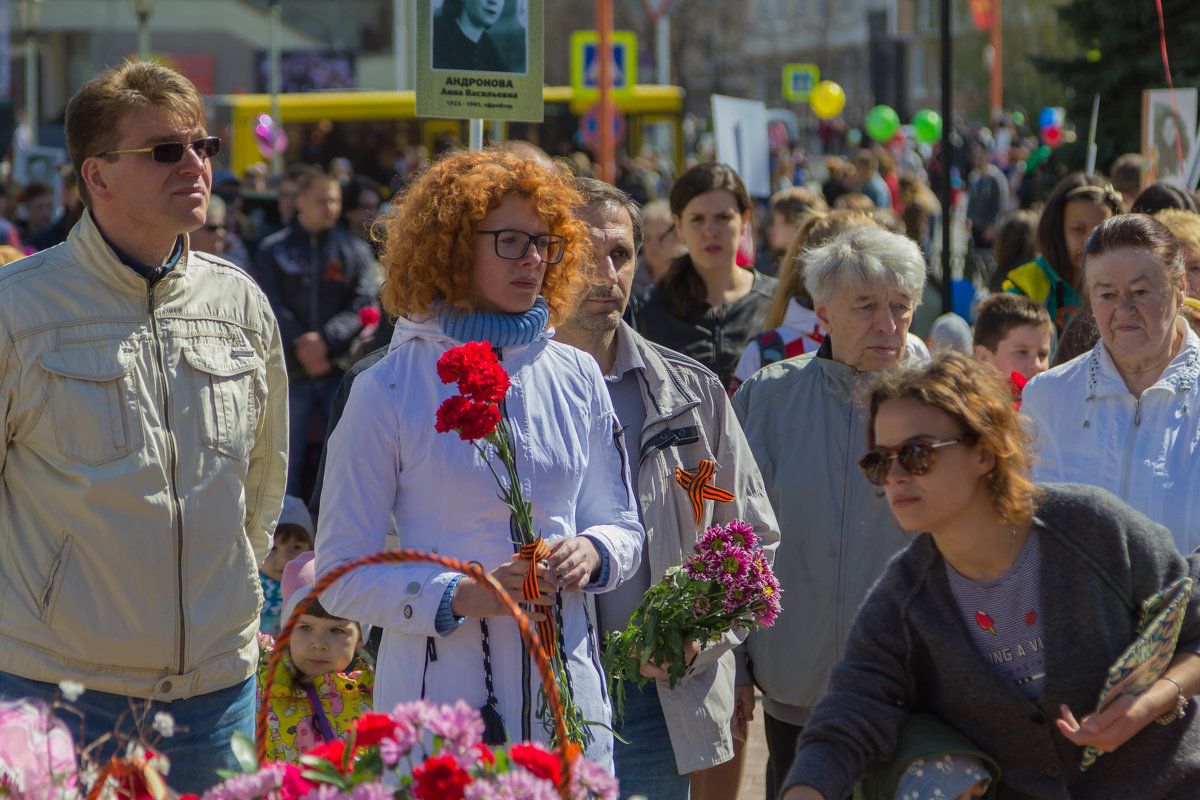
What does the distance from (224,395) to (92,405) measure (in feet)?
1.01

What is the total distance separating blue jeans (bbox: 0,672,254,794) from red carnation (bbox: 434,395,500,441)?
37.7 inches

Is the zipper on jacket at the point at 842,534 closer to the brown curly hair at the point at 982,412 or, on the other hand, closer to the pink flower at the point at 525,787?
the brown curly hair at the point at 982,412

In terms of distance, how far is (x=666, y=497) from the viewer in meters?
3.31

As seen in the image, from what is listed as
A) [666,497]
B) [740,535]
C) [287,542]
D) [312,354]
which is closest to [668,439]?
[666,497]

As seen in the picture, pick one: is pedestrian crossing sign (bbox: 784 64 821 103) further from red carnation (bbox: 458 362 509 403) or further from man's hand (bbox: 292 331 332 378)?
red carnation (bbox: 458 362 509 403)

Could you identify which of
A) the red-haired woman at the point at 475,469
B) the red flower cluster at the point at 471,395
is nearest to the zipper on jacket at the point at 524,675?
the red-haired woman at the point at 475,469

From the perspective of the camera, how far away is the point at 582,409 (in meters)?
2.78

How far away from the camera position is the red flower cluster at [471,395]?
2.22 metres

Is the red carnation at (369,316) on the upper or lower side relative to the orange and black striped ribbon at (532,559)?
upper

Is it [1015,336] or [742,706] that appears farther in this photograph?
[1015,336]

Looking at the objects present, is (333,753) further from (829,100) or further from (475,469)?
(829,100)

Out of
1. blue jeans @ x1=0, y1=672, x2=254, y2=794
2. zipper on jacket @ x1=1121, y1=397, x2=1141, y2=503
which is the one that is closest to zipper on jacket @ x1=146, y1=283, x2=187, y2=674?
blue jeans @ x1=0, y1=672, x2=254, y2=794

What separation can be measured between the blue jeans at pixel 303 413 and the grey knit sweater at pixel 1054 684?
17.0 ft

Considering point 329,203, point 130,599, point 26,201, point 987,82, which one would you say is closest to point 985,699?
point 130,599
